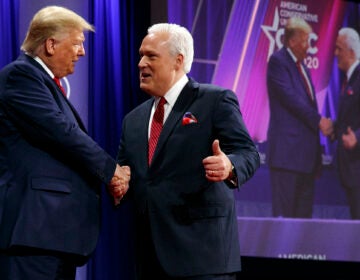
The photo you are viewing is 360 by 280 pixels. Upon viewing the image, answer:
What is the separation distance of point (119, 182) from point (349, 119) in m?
2.80

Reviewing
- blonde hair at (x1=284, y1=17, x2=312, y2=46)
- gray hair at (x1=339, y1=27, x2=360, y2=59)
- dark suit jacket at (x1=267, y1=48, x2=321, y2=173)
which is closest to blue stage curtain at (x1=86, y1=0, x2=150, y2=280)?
dark suit jacket at (x1=267, y1=48, x2=321, y2=173)

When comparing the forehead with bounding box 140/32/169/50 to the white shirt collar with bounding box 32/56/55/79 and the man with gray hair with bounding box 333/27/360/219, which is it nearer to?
the white shirt collar with bounding box 32/56/55/79

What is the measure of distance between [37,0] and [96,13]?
0.41 meters

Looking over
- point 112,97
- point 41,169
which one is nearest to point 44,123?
point 41,169

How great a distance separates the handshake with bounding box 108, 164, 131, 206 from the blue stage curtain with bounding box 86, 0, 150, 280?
6.36ft

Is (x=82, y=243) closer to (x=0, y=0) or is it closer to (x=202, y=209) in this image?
(x=202, y=209)

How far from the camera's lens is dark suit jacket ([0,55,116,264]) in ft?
7.82

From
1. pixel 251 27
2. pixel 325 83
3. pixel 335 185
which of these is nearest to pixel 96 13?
pixel 251 27

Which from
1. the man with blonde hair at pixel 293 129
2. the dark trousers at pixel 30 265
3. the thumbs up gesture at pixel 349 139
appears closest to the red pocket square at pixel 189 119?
the dark trousers at pixel 30 265

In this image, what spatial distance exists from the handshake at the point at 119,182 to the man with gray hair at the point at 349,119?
2601 millimetres

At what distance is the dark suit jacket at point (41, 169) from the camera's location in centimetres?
238

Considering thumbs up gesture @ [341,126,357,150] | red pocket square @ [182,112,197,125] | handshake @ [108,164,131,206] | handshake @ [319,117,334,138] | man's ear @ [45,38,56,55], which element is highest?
man's ear @ [45,38,56,55]

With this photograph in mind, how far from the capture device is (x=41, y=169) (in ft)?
7.89

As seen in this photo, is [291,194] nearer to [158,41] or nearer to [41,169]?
[158,41]
